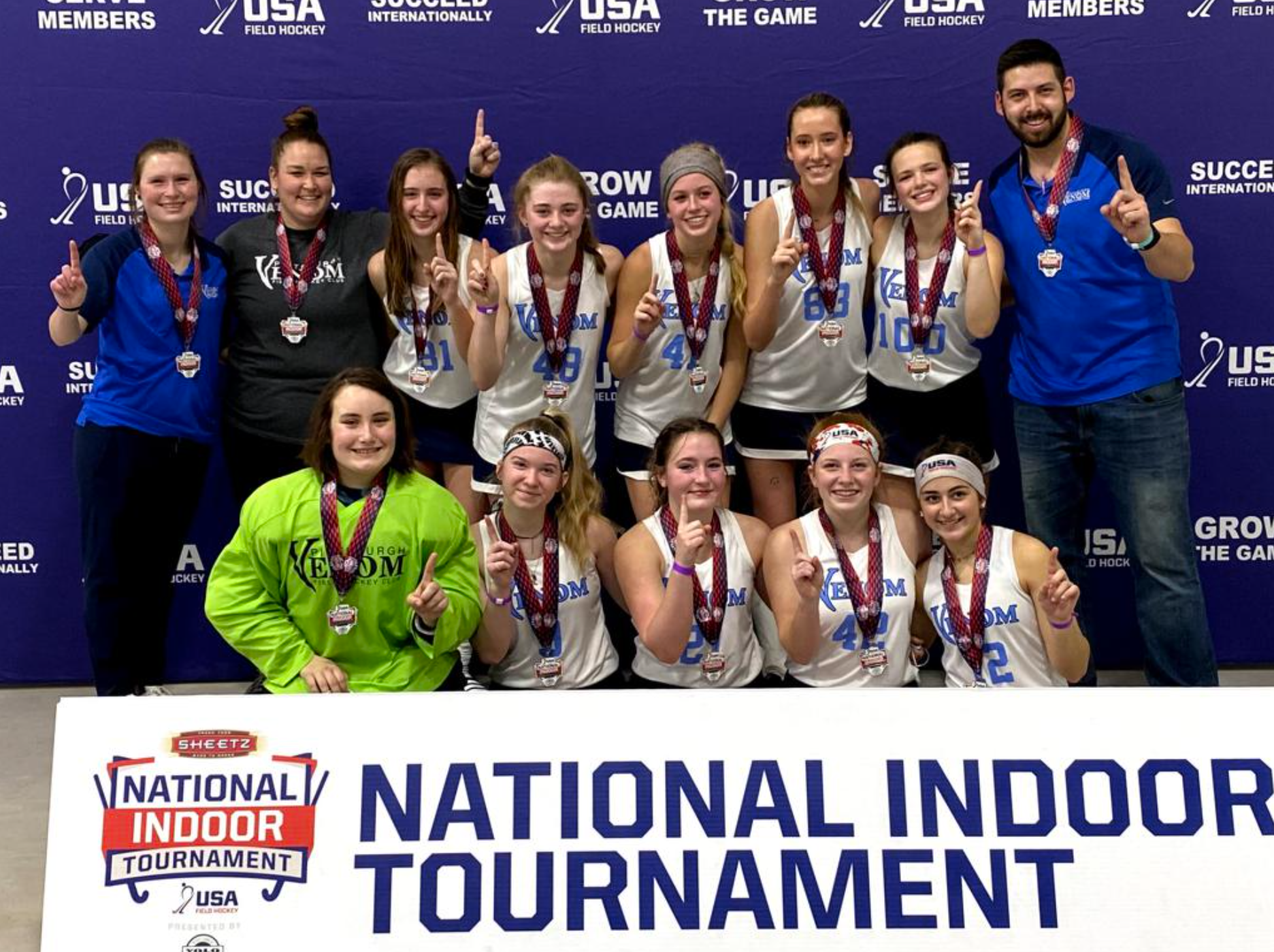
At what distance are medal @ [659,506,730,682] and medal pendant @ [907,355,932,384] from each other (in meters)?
0.93

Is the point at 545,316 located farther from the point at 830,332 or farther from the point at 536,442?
the point at 830,332

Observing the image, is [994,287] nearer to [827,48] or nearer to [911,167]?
[911,167]

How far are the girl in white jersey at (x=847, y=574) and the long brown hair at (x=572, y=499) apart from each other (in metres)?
0.58

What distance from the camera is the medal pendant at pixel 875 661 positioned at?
14.0ft

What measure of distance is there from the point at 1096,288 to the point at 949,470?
881 millimetres

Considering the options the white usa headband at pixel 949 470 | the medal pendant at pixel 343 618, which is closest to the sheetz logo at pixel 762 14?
the white usa headband at pixel 949 470

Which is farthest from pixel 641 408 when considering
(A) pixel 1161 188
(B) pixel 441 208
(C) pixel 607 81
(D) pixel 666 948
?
(D) pixel 666 948

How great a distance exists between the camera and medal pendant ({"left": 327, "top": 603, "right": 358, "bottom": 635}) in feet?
13.0

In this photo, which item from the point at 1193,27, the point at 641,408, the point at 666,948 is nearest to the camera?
the point at 666,948

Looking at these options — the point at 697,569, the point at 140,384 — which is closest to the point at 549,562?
the point at 697,569

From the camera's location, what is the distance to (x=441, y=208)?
479 cm

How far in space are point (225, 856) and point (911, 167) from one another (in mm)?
2980

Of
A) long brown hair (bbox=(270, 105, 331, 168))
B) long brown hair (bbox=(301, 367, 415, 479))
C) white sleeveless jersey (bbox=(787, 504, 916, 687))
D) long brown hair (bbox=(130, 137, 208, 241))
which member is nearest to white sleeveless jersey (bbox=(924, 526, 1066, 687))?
white sleeveless jersey (bbox=(787, 504, 916, 687))

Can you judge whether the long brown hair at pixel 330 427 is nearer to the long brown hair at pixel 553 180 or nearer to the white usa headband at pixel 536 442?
the white usa headband at pixel 536 442
